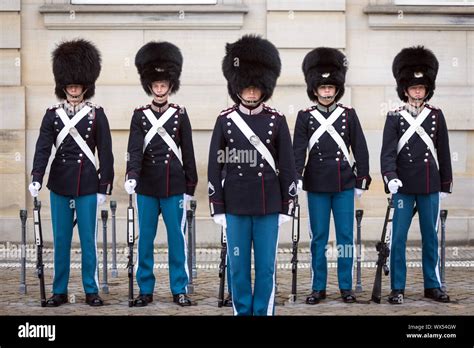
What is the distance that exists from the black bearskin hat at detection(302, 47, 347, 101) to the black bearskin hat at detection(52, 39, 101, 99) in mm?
1884

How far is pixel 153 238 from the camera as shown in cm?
819

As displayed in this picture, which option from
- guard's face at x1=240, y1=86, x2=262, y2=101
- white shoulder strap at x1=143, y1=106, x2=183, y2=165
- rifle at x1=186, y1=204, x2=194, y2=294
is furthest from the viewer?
rifle at x1=186, y1=204, x2=194, y2=294

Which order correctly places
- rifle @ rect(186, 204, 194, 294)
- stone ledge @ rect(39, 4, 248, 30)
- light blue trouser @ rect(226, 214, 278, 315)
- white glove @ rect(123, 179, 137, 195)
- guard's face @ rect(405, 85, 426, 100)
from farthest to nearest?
stone ledge @ rect(39, 4, 248, 30)
rifle @ rect(186, 204, 194, 294)
guard's face @ rect(405, 85, 426, 100)
white glove @ rect(123, 179, 137, 195)
light blue trouser @ rect(226, 214, 278, 315)

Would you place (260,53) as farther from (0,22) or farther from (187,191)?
(0,22)

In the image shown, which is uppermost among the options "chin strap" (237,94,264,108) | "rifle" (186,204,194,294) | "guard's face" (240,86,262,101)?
"guard's face" (240,86,262,101)

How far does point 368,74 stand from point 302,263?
281 centimetres

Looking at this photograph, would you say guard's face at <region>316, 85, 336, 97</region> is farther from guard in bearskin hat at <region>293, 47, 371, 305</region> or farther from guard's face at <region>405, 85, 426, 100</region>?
guard's face at <region>405, 85, 426, 100</region>

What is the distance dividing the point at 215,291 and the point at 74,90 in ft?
7.35

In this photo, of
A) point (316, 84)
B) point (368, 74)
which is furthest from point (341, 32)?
point (316, 84)

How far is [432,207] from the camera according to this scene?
27.3 feet

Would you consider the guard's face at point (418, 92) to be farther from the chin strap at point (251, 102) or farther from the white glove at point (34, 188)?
the white glove at point (34, 188)

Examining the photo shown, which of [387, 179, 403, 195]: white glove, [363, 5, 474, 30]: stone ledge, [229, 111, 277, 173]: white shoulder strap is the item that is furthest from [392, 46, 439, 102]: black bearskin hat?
[363, 5, 474, 30]: stone ledge

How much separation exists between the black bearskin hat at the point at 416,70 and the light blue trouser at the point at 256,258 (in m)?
2.35

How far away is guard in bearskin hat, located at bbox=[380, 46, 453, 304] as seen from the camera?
8242 millimetres
